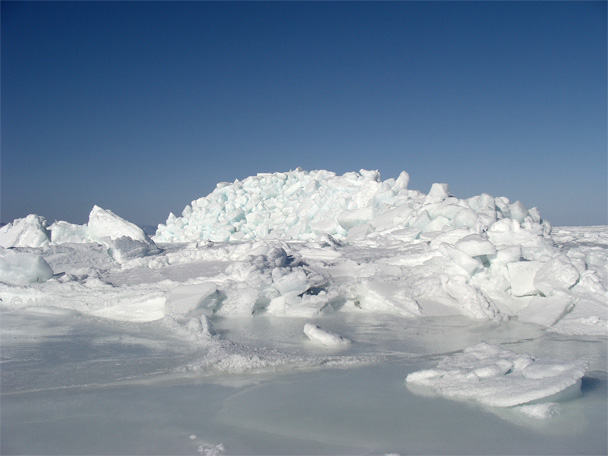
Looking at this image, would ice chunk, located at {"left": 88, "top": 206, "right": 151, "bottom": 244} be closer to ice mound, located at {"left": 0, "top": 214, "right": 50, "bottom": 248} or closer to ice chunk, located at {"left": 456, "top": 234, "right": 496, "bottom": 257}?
ice mound, located at {"left": 0, "top": 214, "right": 50, "bottom": 248}

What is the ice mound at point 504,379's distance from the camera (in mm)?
3074

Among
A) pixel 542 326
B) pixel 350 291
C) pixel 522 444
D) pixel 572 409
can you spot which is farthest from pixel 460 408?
pixel 350 291

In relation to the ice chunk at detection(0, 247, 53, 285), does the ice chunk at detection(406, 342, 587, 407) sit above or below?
below

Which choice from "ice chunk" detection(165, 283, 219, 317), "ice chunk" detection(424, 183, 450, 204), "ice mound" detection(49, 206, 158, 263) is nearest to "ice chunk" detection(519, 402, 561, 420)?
"ice chunk" detection(165, 283, 219, 317)

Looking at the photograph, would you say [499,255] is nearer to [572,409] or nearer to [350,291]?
[350,291]

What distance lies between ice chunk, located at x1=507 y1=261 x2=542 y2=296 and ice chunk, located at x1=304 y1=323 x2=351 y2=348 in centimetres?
270

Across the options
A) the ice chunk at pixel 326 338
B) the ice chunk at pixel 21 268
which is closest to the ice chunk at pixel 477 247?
the ice chunk at pixel 326 338

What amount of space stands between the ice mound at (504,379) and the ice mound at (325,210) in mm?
4919

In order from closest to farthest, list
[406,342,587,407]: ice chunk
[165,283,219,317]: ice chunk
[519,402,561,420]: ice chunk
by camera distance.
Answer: [519,402,561,420]: ice chunk → [406,342,587,407]: ice chunk → [165,283,219,317]: ice chunk

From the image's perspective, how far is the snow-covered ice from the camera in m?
2.86

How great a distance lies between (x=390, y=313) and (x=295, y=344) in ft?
5.86

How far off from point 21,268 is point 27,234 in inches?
220

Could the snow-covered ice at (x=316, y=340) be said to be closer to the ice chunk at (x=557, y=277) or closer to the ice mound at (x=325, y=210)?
the ice chunk at (x=557, y=277)

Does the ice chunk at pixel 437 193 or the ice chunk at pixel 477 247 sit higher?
the ice chunk at pixel 437 193
